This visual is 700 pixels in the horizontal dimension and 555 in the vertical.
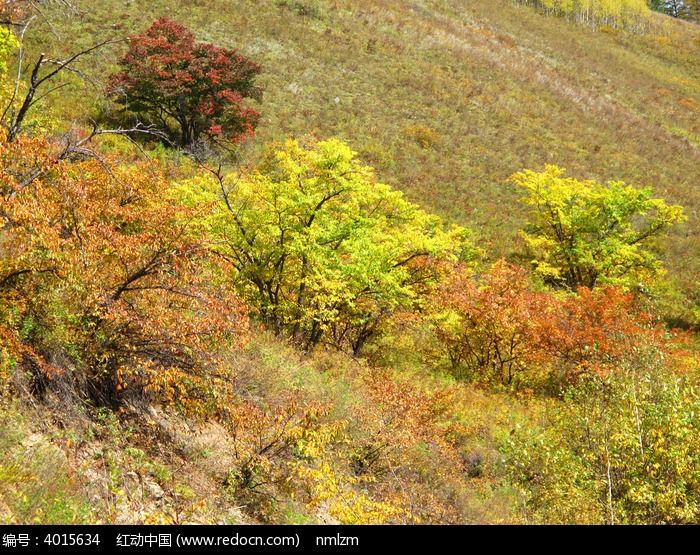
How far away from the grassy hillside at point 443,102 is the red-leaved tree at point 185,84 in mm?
2539

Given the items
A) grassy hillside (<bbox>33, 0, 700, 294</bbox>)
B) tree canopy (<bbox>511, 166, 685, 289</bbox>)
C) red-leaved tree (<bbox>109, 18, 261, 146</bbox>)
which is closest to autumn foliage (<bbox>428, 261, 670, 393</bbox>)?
tree canopy (<bbox>511, 166, 685, 289</bbox>)

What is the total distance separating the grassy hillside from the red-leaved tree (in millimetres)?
2539

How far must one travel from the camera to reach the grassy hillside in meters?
28.4

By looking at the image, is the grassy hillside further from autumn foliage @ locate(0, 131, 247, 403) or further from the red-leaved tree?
autumn foliage @ locate(0, 131, 247, 403)

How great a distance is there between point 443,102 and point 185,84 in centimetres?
2052

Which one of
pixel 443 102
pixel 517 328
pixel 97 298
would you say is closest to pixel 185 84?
pixel 517 328

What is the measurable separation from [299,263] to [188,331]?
5570 millimetres

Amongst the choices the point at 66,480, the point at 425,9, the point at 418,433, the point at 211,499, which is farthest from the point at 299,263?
the point at 425,9

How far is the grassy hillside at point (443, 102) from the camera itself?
2842cm

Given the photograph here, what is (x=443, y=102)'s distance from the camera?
36.6 metres

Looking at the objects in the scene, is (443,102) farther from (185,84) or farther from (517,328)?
(517,328)

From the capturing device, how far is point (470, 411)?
12.8m

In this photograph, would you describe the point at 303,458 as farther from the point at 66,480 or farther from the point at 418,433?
the point at 66,480

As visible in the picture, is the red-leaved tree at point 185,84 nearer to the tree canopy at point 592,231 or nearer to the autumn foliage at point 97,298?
the tree canopy at point 592,231
